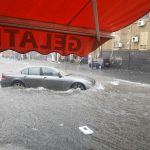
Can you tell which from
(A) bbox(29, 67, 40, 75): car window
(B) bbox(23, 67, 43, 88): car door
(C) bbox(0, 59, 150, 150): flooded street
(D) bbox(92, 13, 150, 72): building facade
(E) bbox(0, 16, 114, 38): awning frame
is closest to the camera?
(E) bbox(0, 16, 114, 38): awning frame

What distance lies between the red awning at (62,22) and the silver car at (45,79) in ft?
36.2

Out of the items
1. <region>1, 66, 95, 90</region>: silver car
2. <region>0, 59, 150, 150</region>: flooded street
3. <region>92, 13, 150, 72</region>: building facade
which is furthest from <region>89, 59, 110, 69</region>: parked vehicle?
<region>0, 59, 150, 150</region>: flooded street

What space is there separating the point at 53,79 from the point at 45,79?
47 cm

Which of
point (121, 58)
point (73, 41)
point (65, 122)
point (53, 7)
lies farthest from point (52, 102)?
point (121, 58)

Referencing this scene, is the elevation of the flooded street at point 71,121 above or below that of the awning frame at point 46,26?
below

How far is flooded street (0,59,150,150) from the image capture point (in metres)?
7.50

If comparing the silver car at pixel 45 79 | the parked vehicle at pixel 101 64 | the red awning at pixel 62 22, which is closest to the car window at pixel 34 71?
the silver car at pixel 45 79

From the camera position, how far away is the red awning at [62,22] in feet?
13.0

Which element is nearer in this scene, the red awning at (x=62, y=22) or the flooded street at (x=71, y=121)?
the red awning at (x=62, y=22)

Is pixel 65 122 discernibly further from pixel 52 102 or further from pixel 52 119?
pixel 52 102

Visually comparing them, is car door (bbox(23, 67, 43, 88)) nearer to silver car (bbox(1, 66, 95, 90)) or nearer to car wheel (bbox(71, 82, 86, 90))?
silver car (bbox(1, 66, 95, 90))

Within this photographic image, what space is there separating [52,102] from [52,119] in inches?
128

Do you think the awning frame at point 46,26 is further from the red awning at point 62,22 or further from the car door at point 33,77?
the car door at point 33,77

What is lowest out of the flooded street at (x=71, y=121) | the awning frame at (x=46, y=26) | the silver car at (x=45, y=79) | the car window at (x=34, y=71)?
the flooded street at (x=71, y=121)
